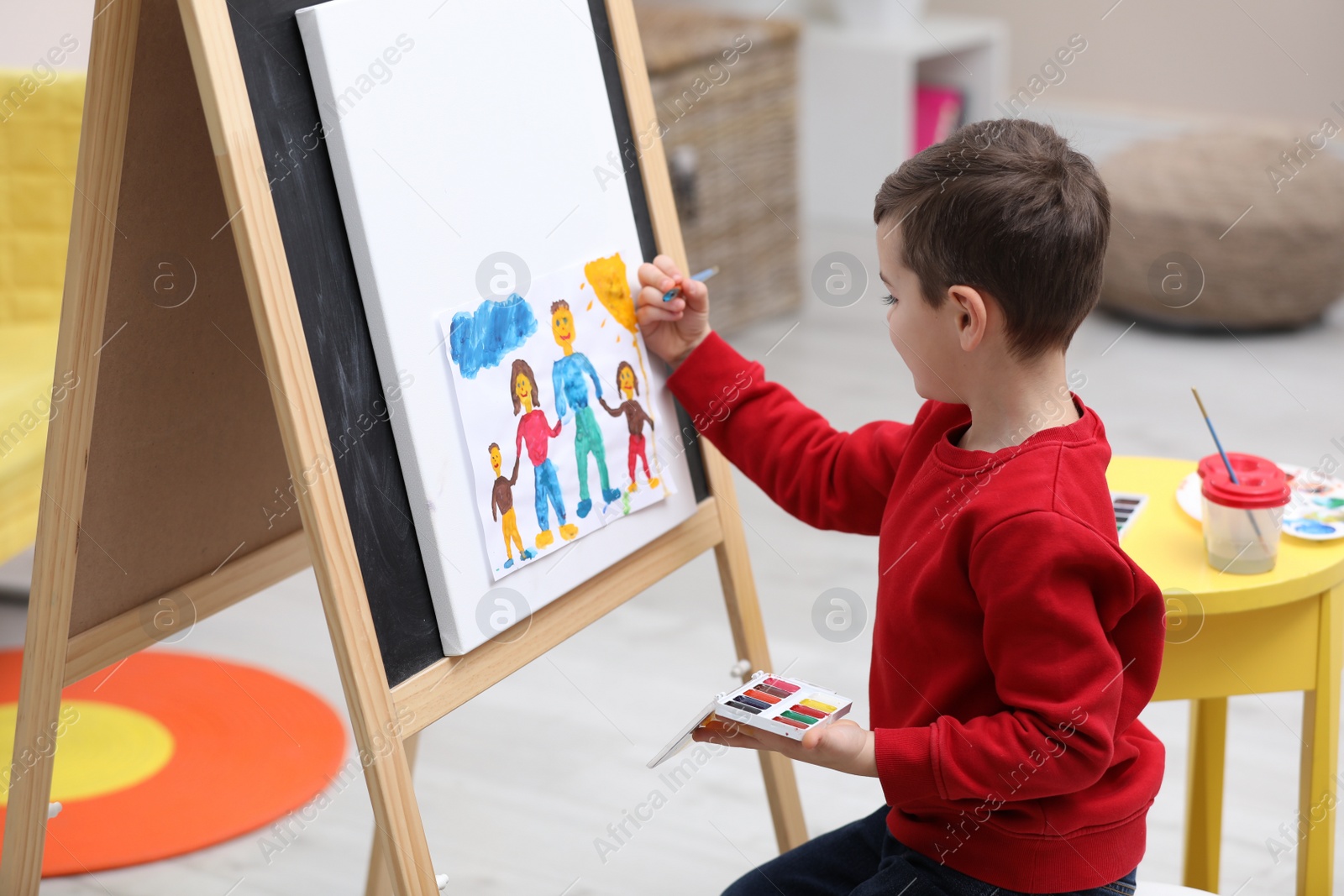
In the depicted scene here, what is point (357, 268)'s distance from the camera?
914mm

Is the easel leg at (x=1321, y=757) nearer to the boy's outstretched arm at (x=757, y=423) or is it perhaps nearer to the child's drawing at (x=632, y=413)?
the boy's outstretched arm at (x=757, y=423)

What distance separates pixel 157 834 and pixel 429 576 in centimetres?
→ 90

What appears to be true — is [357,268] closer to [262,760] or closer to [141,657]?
[262,760]

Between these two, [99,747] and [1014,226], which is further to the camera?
[99,747]

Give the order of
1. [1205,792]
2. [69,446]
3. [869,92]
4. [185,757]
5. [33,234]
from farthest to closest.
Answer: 1. [869,92]
2. [33,234]
3. [185,757]
4. [1205,792]
5. [69,446]

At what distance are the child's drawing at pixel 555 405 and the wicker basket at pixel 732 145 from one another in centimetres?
175

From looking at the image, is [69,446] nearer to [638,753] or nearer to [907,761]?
[907,761]

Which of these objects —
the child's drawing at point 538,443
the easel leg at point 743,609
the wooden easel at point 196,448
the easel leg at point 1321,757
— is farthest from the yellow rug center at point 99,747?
the easel leg at point 1321,757

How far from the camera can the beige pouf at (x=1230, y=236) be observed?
9.49 ft

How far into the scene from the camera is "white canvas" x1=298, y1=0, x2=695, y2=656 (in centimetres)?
91

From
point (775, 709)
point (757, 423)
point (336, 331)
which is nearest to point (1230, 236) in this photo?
point (757, 423)

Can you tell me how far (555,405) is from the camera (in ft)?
3.51

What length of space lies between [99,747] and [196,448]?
34.4 inches

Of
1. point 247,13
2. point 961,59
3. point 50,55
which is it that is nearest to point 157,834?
point 247,13
